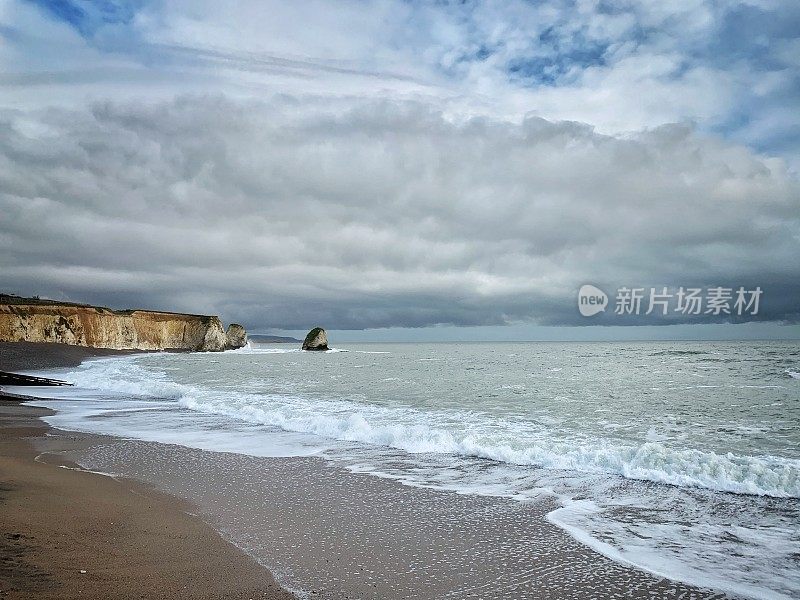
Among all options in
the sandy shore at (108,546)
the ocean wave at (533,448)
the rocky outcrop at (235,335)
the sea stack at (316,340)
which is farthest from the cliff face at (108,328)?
the sandy shore at (108,546)

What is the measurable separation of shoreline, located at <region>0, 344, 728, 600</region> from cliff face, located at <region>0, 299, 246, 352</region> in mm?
84210

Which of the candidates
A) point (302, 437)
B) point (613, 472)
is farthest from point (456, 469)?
point (302, 437)

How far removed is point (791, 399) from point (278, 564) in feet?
74.3

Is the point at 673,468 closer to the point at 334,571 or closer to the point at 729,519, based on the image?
the point at 729,519

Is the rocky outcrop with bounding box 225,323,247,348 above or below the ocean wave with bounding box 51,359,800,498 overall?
below

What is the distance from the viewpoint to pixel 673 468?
927 centimetres

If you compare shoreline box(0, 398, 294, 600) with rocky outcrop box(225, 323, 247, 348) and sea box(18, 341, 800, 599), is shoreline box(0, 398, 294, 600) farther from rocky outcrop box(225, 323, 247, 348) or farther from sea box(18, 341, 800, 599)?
rocky outcrop box(225, 323, 247, 348)

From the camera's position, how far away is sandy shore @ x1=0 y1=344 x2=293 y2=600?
4.21 meters

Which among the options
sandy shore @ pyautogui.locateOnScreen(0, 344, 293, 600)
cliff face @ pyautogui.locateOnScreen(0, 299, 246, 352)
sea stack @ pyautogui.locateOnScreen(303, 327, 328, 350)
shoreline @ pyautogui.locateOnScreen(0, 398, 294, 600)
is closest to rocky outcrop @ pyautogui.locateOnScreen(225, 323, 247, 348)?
cliff face @ pyautogui.locateOnScreen(0, 299, 246, 352)

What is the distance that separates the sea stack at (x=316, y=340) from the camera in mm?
123500

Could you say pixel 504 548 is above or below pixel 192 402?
above

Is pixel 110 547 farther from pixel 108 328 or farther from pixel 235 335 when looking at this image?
pixel 235 335

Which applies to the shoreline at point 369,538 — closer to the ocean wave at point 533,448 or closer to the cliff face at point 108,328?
the ocean wave at point 533,448

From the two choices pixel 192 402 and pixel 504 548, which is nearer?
pixel 504 548
